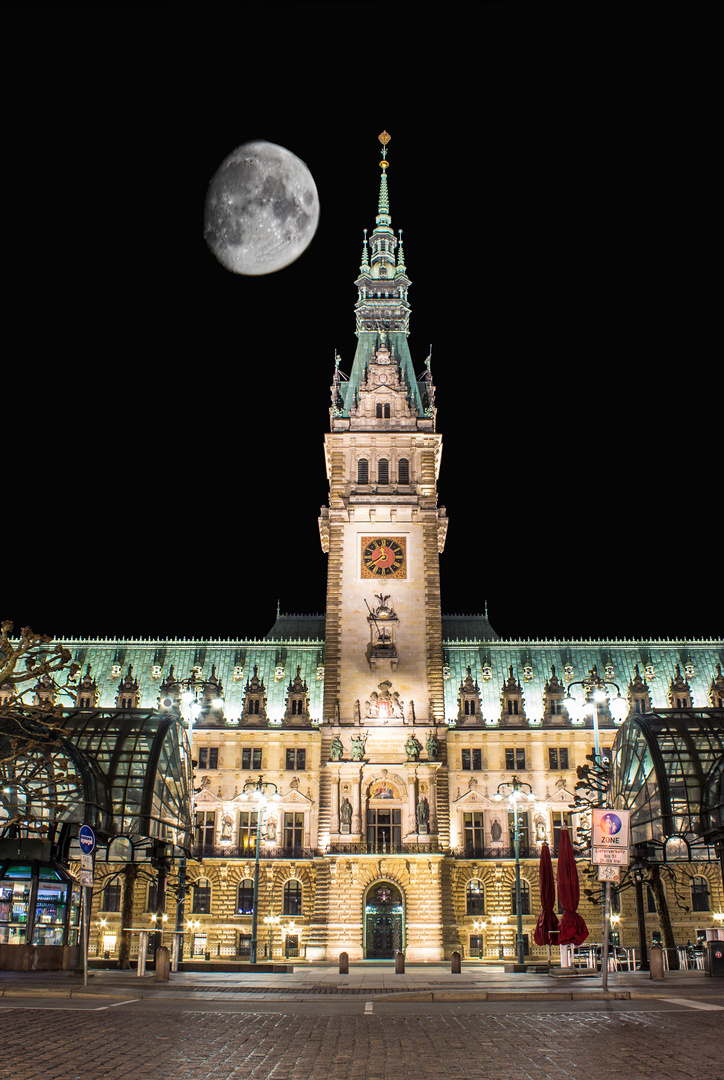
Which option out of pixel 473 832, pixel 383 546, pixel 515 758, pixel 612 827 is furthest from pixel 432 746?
pixel 612 827

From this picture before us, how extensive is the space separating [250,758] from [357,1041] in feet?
177

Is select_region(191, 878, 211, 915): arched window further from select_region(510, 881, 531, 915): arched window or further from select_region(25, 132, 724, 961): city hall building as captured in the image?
select_region(510, 881, 531, 915): arched window

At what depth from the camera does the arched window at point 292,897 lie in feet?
209

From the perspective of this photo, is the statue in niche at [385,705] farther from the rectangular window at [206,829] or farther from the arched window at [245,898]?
the arched window at [245,898]

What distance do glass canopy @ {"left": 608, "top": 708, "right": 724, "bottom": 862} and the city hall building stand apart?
57.4 feet

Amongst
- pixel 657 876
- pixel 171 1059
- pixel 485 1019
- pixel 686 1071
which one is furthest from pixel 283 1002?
pixel 657 876

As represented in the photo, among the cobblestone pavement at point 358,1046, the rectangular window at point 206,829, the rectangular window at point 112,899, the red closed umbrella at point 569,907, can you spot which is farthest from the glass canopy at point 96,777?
the rectangular window at point 206,829

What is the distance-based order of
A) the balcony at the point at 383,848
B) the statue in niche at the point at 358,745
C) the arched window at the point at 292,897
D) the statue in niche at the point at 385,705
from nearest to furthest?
the balcony at the point at 383,848 → the statue in niche at the point at 358,745 → the arched window at the point at 292,897 → the statue in niche at the point at 385,705

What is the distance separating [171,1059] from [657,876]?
28.1m

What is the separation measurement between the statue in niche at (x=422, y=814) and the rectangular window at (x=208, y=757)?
15692 millimetres

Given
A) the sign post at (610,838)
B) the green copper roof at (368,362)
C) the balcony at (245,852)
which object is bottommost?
the balcony at (245,852)

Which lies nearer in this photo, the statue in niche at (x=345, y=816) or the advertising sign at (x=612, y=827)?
the advertising sign at (x=612, y=827)

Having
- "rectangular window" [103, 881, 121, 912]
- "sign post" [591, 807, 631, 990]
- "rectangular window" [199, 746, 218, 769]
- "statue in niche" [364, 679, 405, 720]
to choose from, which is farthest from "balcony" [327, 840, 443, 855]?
"sign post" [591, 807, 631, 990]

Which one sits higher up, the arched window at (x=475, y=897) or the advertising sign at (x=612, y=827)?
the advertising sign at (x=612, y=827)
